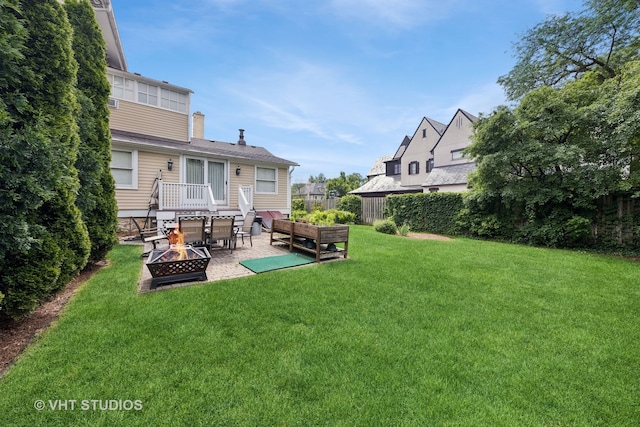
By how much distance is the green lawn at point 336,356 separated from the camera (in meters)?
1.80

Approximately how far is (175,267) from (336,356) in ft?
10.5

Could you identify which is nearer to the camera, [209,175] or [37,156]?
[37,156]

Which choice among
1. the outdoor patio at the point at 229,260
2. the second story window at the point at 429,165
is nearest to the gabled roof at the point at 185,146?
the outdoor patio at the point at 229,260

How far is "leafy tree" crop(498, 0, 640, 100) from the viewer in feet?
33.3

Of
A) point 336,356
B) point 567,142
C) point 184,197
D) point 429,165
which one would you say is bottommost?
point 336,356

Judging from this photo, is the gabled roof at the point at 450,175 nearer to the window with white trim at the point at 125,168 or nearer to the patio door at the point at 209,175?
the patio door at the point at 209,175

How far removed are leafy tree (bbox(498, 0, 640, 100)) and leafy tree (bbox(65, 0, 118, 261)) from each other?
16.3m

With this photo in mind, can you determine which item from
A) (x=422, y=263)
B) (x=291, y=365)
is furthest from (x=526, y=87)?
(x=291, y=365)

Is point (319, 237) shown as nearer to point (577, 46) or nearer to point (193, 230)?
point (193, 230)

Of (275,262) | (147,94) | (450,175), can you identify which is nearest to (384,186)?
(450,175)

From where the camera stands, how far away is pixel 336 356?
2438 millimetres

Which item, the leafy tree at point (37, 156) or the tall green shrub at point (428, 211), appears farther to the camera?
the tall green shrub at point (428, 211)

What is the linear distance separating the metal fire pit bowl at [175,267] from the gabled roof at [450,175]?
1884 centimetres

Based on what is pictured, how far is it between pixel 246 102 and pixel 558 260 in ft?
48.6
